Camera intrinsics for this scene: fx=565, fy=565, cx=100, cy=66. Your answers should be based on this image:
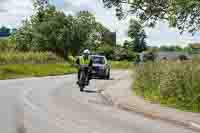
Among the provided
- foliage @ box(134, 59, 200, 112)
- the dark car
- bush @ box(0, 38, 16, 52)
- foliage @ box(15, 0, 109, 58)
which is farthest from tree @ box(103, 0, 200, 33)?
foliage @ box(15, 0, 109, 58)

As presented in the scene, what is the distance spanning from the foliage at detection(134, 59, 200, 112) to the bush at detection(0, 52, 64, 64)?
38.9m

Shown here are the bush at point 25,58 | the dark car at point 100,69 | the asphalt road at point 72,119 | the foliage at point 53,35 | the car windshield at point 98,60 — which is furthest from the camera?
the foliage at point 53,35

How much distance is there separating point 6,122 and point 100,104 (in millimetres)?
7002

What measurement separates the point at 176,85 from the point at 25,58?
48.7 metres

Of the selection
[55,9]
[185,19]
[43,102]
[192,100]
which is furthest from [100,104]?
[55,9]

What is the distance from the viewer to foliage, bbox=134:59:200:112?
62.5 feet

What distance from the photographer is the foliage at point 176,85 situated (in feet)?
62.5

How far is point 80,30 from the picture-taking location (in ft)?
365

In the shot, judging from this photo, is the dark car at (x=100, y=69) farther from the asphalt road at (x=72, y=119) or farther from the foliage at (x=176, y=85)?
the asphalt road at (x=72, y=119)

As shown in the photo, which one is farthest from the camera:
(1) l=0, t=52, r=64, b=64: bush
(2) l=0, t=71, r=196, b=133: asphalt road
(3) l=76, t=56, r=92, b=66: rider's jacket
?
(1) l=0, t=52, r=64, b=64: bush

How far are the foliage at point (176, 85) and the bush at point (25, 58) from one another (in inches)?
1532

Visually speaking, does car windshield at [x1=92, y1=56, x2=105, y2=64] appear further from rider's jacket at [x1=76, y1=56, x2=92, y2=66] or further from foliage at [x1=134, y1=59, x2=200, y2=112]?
foliage at [x1=134, y1=59, x2=200, y2=112]

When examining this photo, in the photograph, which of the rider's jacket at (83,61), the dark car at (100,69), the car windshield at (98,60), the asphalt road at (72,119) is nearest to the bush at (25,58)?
the car windshield at (98,60)

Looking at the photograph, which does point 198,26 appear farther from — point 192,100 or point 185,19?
point 192,100
